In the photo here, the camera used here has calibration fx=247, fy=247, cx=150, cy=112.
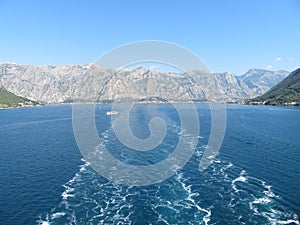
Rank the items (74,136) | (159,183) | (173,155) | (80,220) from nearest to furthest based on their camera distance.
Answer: (80,220)
(159,183)
(173,155)
(74,136)

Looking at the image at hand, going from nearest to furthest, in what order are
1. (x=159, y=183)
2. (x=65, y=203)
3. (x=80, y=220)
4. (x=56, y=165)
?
(x=80, y=220) → (x=65, y=203) → (x=159, y=183) → (x=56, y=165)

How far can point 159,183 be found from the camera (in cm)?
6384

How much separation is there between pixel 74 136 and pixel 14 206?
78268mm

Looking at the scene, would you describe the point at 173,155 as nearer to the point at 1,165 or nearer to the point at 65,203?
the point at 65,203

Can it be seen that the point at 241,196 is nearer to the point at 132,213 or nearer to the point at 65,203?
the point at 132,213

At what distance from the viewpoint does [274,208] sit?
4956 centimetres

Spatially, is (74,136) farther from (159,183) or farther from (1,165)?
(159,183)

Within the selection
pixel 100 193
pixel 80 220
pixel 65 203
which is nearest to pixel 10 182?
pixel 65 203

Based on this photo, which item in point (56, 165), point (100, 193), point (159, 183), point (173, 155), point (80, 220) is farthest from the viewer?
point (173, 155)

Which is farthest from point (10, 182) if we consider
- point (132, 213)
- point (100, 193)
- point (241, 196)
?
point (241, 196)

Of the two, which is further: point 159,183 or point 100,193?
point 159,183

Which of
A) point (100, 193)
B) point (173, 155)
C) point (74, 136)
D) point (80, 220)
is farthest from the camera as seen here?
point (74, 136)

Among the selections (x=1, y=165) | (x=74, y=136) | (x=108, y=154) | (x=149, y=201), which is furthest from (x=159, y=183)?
(x=74, y=136)

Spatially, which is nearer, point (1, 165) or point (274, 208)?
point (274, 208)
